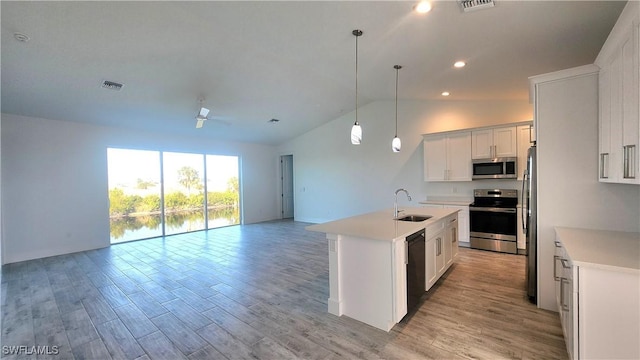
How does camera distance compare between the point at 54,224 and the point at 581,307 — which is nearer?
the point at 581,307

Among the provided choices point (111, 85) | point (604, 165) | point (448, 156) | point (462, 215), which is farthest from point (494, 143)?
point (111, 85)

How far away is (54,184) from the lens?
16.8 feet

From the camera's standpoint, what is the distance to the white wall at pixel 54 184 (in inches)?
185

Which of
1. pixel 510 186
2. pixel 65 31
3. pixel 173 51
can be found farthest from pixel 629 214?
pixel 65 31

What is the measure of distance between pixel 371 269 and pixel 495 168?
3.73 meters

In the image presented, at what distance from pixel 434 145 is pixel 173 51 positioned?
4877 millimetres

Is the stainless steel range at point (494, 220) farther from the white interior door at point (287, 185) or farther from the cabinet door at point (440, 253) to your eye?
the white interior door at point (287, 185)

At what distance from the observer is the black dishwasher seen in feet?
8.44

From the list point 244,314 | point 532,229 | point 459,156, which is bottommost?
point 244,314

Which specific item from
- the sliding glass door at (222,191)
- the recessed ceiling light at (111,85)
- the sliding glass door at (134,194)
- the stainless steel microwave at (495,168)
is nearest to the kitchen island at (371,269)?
the stainless steel microwave at (495,168)

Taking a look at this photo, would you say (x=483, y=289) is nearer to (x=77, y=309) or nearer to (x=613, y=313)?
(x=613, y=313)

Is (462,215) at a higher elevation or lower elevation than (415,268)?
higher

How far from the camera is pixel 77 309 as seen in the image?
115 inches

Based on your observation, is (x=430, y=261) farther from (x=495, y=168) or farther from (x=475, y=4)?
(x=495, y=168)
